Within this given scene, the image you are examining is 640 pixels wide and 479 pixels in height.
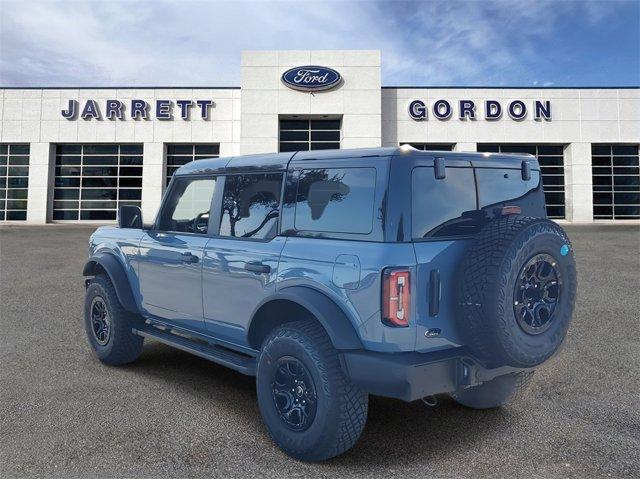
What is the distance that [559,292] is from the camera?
3.11m

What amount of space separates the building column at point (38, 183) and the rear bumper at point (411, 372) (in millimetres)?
28386

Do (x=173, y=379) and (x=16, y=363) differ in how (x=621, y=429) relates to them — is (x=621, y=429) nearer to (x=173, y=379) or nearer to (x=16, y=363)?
(x=173, y=379)

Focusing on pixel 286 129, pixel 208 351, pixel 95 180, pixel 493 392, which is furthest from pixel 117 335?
pixel 95 180

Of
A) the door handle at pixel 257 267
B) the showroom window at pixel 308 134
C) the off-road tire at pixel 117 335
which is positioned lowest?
the off-road tire at pixel 117 335

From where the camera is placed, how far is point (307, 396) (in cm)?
304

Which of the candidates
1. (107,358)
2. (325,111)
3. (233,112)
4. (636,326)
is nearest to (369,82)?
(325,111)

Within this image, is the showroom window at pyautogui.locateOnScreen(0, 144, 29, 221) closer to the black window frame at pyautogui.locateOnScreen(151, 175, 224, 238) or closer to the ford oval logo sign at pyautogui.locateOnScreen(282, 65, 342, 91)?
the ford oval logo sign at pyautogui.locateOnScreen(282, 65, 342, 91)

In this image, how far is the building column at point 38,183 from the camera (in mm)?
26781

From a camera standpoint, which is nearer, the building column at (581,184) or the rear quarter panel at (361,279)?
the rear quarter panel at (361,279)

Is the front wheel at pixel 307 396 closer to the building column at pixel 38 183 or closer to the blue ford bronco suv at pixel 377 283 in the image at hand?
the blue ford bronco suv at pixel 377 283

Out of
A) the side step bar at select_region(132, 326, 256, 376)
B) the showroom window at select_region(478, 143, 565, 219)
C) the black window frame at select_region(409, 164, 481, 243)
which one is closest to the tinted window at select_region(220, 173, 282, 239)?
the side step bar at select_region(132, 326, 256, 376)

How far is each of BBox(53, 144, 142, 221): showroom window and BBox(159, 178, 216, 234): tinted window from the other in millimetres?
23726

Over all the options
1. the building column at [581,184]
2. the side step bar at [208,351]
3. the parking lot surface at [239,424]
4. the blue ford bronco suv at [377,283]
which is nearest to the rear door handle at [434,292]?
the blue ford bronco suv at [377,283]

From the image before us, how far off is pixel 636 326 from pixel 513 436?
428 cm
